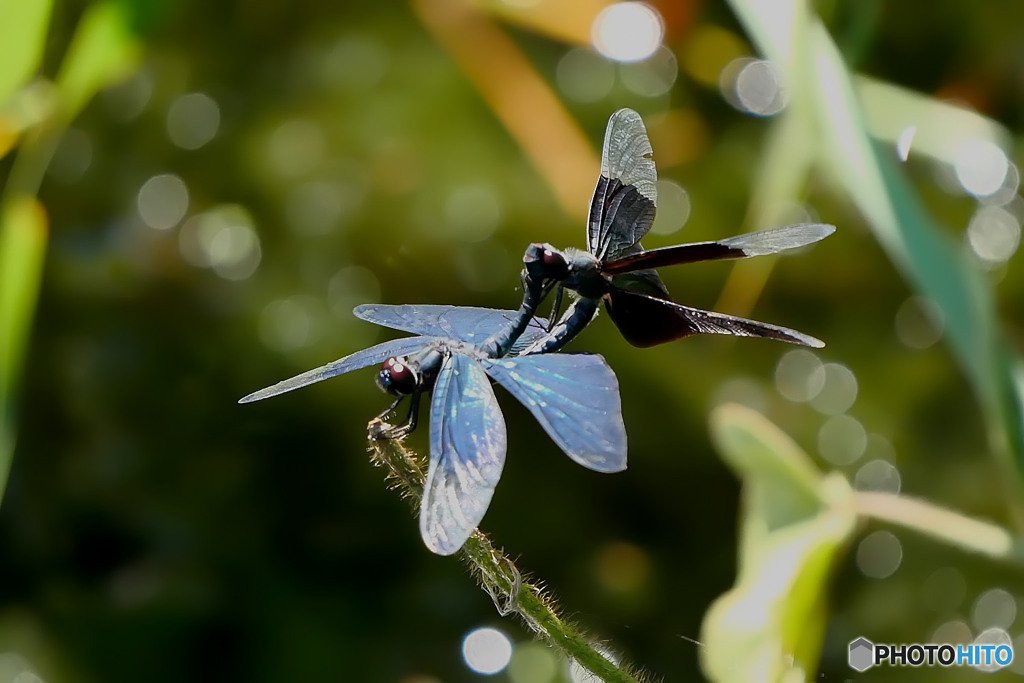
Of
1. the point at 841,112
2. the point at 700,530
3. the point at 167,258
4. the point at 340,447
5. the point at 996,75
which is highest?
the point at 841,112

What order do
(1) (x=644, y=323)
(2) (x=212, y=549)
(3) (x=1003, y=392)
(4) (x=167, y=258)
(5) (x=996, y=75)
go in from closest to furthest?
(1) (x=644, y=323) < (3) (x=1003, y=392) < (2) (x=212, y=549) < (4) (x=167, y=258) < (5) (x=996, y=75)

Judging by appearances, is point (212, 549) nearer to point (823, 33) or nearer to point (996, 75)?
point (823, 33)

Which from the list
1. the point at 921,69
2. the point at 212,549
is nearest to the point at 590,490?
the point at 212,549

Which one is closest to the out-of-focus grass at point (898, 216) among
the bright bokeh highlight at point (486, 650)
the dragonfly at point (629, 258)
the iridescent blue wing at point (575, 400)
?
the dragonfly at point (629, 258)

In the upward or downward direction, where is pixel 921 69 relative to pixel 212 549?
upward

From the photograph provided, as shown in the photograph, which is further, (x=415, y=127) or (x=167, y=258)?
(x=415, y=127)

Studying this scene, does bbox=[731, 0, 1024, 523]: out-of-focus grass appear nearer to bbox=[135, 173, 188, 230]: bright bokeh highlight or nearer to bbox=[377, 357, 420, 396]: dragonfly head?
bbox=[377, 357, 420, 396]: dragonfly head
